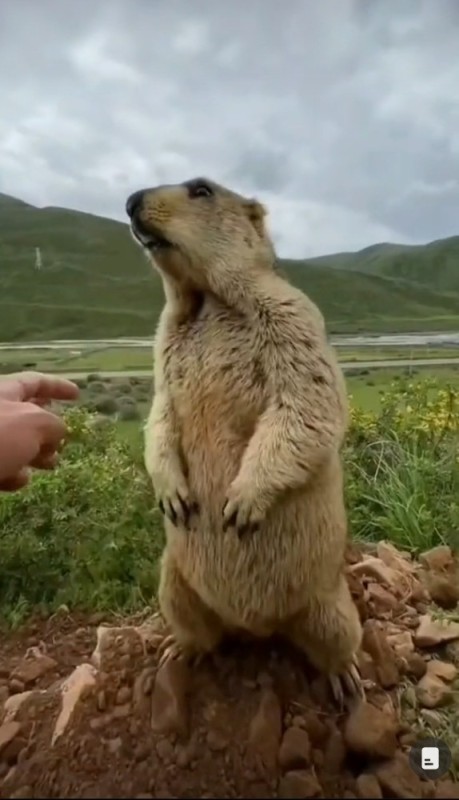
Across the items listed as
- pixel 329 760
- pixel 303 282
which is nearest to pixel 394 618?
pixel 329 760

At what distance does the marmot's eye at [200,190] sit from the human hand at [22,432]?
0.35 m

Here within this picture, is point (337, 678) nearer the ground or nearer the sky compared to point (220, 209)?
nearer the ground

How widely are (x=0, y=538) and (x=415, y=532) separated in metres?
1.09

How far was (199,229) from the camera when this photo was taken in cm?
118

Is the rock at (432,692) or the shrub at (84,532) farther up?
the rock at (432,692)

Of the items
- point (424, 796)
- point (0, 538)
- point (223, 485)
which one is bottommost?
point (0, 538)

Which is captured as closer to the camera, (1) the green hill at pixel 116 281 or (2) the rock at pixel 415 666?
(2) the rock at pixel 415 666

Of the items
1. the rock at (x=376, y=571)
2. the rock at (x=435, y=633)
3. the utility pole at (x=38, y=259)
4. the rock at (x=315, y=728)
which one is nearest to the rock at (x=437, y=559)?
the rock at (x=376, y=571)

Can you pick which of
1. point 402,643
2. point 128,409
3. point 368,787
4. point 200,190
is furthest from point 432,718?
point 128,409

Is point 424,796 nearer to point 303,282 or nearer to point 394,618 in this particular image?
point 394,618

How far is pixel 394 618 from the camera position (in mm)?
1513

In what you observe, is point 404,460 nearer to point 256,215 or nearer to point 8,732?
point 256,215

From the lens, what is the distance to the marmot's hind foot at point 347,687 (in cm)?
123

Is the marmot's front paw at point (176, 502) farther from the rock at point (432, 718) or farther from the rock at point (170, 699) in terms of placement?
the rock at point (432, 718)
